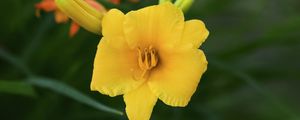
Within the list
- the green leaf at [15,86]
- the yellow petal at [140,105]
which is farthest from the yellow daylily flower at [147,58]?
the green leaf at [15,86]

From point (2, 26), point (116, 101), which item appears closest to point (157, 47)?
point (116, 101)

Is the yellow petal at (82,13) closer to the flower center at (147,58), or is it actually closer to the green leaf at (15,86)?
the flower center at (147,58)

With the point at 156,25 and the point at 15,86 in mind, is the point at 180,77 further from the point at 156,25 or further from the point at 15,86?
the point at 15,86

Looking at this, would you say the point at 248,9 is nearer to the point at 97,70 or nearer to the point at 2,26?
the point at 2,26

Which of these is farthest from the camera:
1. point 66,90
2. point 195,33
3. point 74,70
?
point 74,70

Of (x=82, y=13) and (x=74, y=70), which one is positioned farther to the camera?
(x=74, y=70)

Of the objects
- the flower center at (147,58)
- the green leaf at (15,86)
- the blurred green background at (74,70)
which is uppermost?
the flower center at (147,58)

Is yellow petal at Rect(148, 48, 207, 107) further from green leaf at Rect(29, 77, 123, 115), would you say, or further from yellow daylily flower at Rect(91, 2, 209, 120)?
green leaf at Rect(29, 77, 123, 115)

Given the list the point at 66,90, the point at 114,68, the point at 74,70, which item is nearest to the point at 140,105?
the point at 114,68
